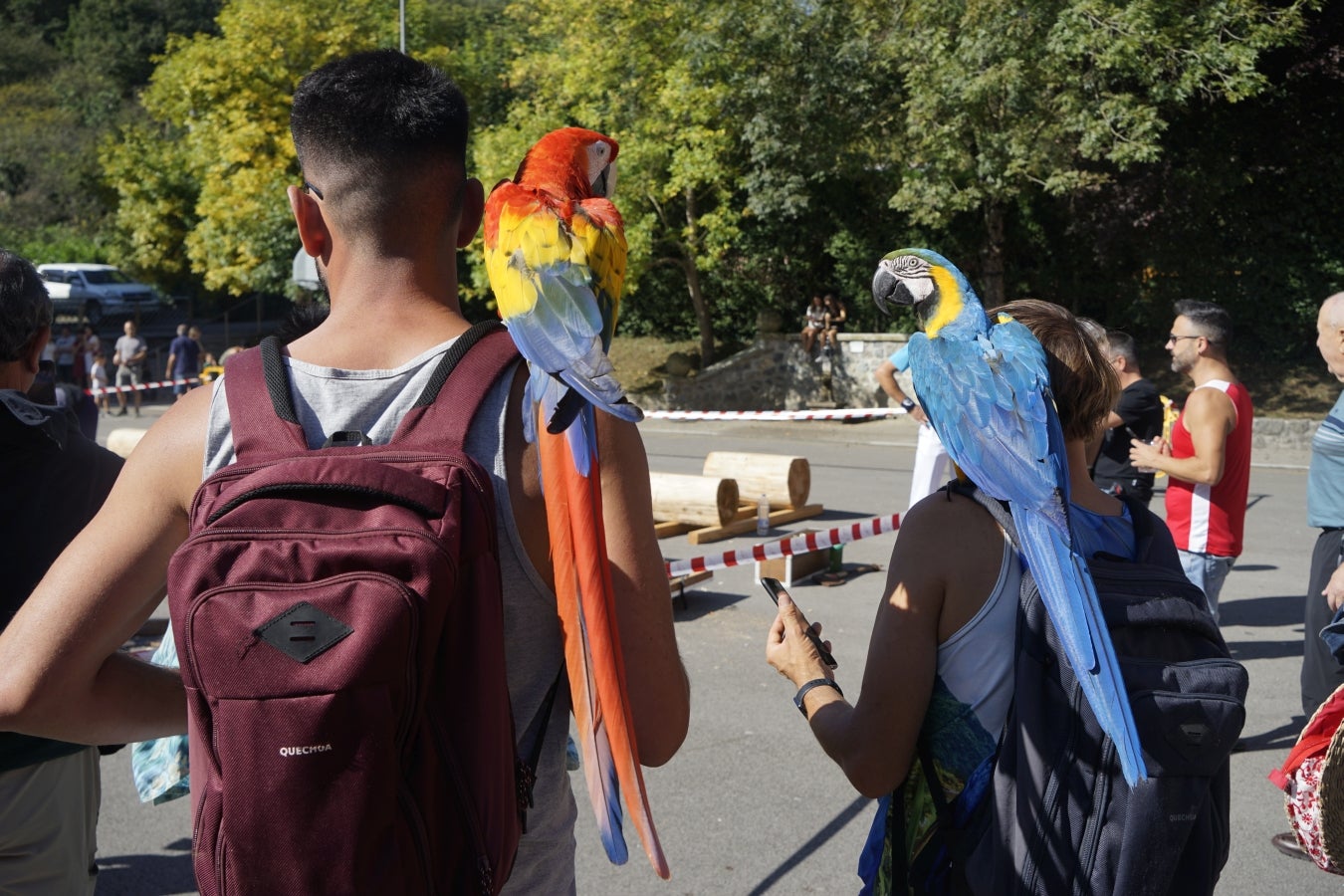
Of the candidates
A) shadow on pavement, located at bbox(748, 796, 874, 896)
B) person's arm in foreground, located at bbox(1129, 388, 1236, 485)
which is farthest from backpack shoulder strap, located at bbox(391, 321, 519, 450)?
person's arm in foreground, located at bbox(1129, 388, 1236, 485)

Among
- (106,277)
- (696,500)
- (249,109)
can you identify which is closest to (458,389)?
(696,500)

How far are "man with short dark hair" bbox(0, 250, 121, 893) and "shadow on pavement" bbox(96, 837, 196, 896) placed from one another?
5.03 ft

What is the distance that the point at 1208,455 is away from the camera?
16.4ft

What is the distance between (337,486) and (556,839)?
629mm

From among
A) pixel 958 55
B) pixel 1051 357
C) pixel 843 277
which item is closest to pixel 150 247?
pixel 843 277

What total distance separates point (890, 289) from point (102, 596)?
196 cm

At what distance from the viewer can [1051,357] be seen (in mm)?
2195

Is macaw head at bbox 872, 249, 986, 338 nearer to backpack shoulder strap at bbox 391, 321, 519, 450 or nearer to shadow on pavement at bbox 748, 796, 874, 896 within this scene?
backpack shoulder strap at bbox 391, 321, 519, 450

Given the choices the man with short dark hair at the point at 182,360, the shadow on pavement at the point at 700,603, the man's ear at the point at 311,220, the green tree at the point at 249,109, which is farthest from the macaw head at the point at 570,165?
→ the man with short dark hair at the point at 182,360

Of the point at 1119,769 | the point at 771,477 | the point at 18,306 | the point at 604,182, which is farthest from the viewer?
the point at 771,477

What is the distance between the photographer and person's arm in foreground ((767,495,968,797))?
1968 mm

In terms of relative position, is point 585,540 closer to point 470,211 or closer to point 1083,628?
point 470,211

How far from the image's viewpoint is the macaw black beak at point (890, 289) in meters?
2.70

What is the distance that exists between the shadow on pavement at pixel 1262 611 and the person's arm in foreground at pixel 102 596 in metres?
6.40
